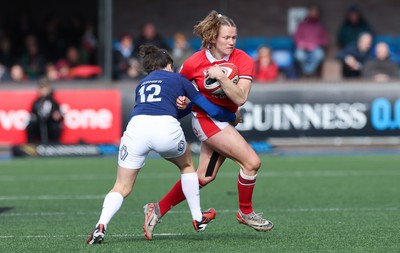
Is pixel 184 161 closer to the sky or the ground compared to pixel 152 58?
closer to the ground

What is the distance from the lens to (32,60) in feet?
70.1

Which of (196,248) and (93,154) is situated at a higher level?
(196,248)

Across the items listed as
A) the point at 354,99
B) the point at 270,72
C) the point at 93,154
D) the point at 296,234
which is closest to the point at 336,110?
the point at 354,99

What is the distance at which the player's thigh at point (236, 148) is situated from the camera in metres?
8.18

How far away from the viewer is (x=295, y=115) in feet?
61.4

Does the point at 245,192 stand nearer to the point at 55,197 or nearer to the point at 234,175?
the point at 55,197

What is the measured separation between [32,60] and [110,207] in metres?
14.0

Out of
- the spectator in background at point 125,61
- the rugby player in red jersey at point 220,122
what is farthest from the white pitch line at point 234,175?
the rugby player in red jersey at point 220,122

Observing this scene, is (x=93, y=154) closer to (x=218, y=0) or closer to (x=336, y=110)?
(x=336, y=110)

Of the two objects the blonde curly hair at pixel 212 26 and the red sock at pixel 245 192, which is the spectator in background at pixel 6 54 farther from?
the red sock at pixel 245 192

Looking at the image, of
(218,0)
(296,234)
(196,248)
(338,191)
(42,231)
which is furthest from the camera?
(218,0)

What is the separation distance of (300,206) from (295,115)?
7727 mm

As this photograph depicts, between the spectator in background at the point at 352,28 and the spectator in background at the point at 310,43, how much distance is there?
1.43 ft

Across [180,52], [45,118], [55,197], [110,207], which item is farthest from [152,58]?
[180,52]
